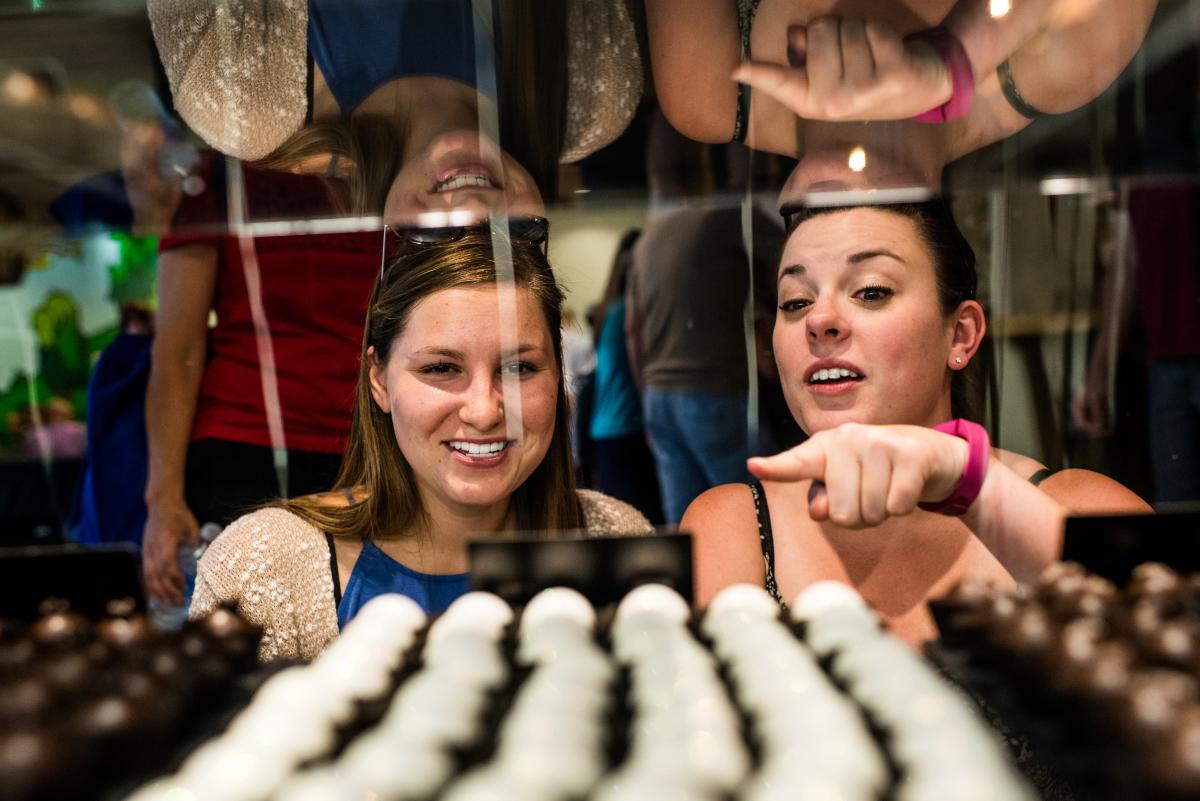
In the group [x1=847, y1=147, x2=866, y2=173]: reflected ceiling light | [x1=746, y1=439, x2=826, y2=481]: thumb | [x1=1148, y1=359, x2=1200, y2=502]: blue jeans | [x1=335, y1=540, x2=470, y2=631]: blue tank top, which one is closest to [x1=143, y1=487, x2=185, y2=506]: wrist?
[x1=335, y1=540, x2=470, y2=631]: blue tank top

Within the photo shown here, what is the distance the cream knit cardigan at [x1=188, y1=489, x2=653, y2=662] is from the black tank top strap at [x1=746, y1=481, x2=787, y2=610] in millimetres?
141

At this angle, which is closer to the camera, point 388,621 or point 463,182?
point 388,621

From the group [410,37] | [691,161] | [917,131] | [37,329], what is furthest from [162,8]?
[917,131]

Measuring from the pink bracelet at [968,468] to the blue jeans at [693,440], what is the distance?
23 centimetres

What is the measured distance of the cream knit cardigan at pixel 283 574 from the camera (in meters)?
1.18

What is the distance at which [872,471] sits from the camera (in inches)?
44.2

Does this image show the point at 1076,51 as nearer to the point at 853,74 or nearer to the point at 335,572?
the point at 853,74

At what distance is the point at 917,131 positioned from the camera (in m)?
1.15

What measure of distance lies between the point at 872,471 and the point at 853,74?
1.50 feet

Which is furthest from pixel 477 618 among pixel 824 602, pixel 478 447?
pixel 478 447

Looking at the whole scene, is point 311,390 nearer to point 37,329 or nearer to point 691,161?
point 37,329

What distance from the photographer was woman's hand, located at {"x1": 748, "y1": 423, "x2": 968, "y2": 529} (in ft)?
3.68

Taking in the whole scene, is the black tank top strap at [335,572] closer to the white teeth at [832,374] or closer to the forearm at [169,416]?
the forearm at [169,416]

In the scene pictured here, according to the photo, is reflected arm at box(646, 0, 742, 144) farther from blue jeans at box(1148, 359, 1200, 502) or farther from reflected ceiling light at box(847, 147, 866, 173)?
blue jeans at box(1148, 359, 1200, 502)
